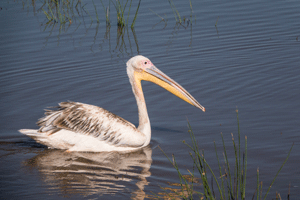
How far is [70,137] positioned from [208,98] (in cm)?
248

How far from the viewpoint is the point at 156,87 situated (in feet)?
25.1

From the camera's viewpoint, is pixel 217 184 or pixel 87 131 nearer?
pixel 217 184

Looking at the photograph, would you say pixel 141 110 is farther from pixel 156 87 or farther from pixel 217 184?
pixel 217 184

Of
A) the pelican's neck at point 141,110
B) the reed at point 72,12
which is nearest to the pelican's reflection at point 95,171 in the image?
the pelican's neck at point 141,110

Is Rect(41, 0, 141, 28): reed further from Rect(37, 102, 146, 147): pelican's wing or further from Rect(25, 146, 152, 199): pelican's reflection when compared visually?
Rect(25, 146, 152, 199): pelican's reflection

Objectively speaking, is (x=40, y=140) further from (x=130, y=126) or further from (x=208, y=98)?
(x=208, y=98)

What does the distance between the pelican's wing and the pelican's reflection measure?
221 millimetres

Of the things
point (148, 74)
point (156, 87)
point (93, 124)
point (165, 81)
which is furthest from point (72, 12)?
point (93, 124)

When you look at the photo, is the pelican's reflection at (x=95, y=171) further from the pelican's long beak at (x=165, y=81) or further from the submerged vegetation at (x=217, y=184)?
the pelican's long beak at (x=165, y=81)

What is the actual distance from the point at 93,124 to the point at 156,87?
7.30ft

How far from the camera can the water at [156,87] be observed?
4898mm

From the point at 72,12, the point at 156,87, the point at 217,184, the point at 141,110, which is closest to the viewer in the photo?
the point at 217,184

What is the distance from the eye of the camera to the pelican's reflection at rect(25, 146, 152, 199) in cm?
462

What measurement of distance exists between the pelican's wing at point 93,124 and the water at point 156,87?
24 cm
